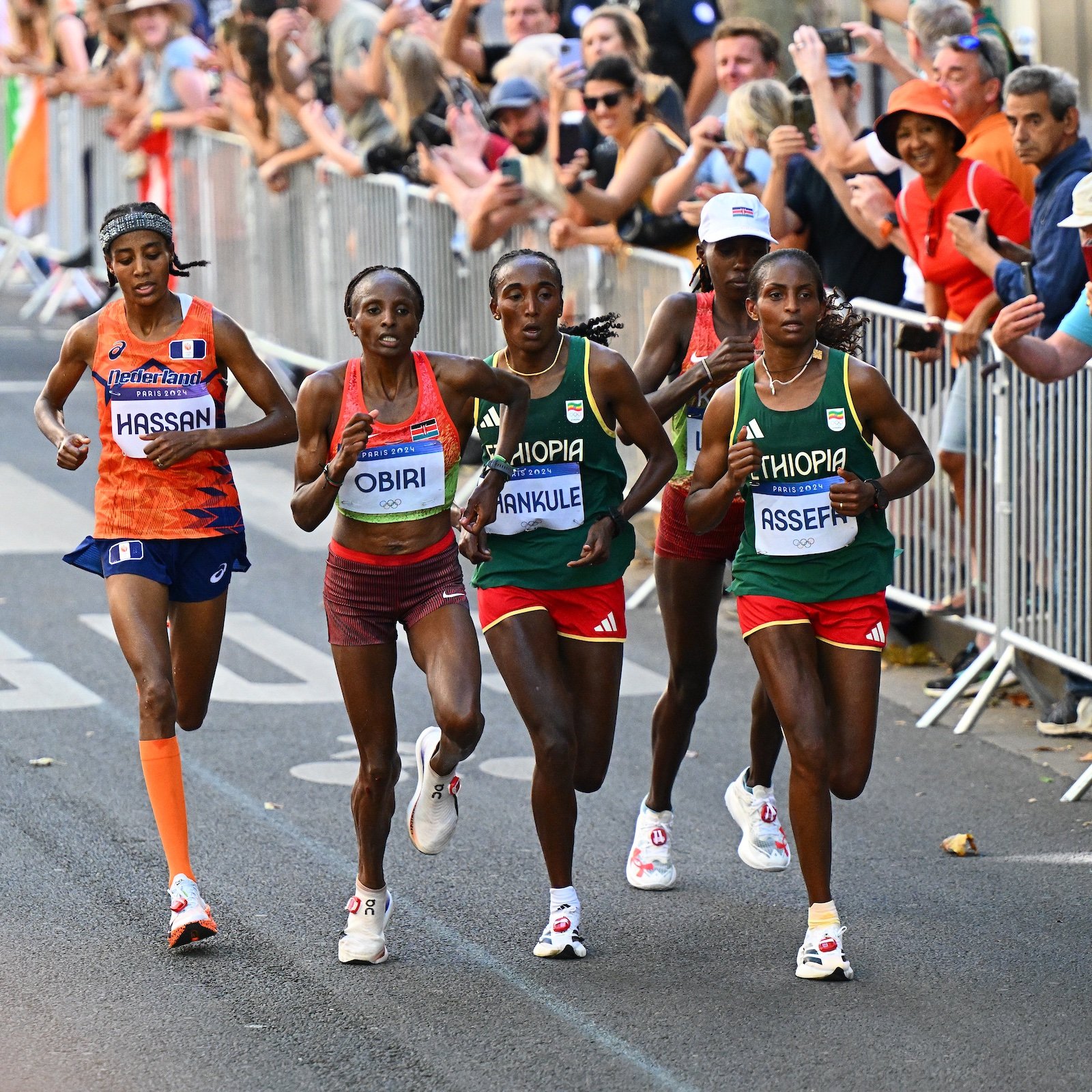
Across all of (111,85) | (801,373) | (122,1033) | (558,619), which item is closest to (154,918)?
(122,1033)

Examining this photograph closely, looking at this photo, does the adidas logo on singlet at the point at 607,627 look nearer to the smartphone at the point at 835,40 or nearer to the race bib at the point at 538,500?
the race bib at the point at 538,500

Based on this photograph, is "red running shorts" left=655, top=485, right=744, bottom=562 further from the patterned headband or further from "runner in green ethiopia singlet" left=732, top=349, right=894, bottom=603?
the patterned headband

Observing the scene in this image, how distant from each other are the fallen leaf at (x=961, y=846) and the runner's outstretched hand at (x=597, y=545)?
6.23ft

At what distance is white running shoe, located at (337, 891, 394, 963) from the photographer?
6172mm

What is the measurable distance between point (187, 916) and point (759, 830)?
2.02 metres

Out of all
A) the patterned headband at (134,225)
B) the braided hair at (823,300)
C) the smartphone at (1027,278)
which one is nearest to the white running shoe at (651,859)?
the braided hair at (823,300)

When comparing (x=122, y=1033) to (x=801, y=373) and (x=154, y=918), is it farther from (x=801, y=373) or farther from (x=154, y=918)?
(x=801, y=373)

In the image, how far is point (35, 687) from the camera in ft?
31.7

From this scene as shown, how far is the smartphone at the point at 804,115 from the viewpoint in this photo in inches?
412

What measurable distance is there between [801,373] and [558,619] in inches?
41.9

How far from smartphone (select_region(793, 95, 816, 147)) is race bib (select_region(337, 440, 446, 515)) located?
490cm

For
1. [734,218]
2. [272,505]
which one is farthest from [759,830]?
[272,505]

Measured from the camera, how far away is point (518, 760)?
28.6ft

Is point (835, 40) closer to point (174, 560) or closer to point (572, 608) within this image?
point (572, 608)
